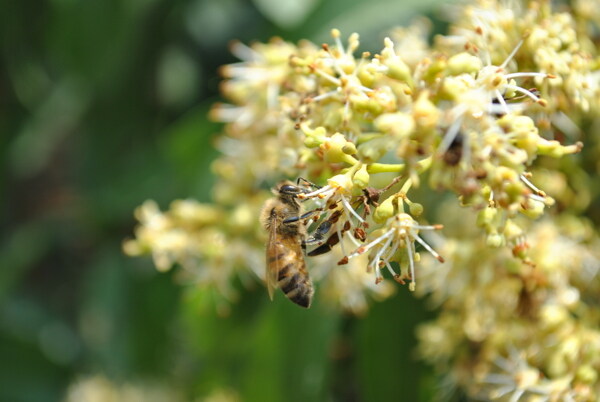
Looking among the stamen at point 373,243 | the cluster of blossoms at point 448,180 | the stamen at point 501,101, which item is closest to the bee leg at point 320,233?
the cluster of blossoms at point 448,180

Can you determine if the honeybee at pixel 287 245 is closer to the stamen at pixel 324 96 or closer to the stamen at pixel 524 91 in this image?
the stamen at pixel 324 96

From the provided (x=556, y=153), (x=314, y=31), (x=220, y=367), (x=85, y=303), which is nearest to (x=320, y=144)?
(x=556, y=153)

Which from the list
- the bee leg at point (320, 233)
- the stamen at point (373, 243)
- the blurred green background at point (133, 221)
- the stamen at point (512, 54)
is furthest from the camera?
the blurred green background at point (133, 221)

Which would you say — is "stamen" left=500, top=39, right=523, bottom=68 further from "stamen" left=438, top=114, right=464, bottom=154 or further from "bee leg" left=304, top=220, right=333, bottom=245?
"bee leg" left=304, top=220, right=333, bottom=245

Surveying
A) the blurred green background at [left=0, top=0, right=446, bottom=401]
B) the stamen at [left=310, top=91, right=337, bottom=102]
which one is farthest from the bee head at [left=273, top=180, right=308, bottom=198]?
the blurred green background at [left=0, top=0, right=446, bottom=401]

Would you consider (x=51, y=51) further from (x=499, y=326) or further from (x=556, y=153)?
(x=556, y=153)

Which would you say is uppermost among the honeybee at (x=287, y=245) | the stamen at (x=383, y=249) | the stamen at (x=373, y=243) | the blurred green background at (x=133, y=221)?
the stamen at (x=373, y=243)
